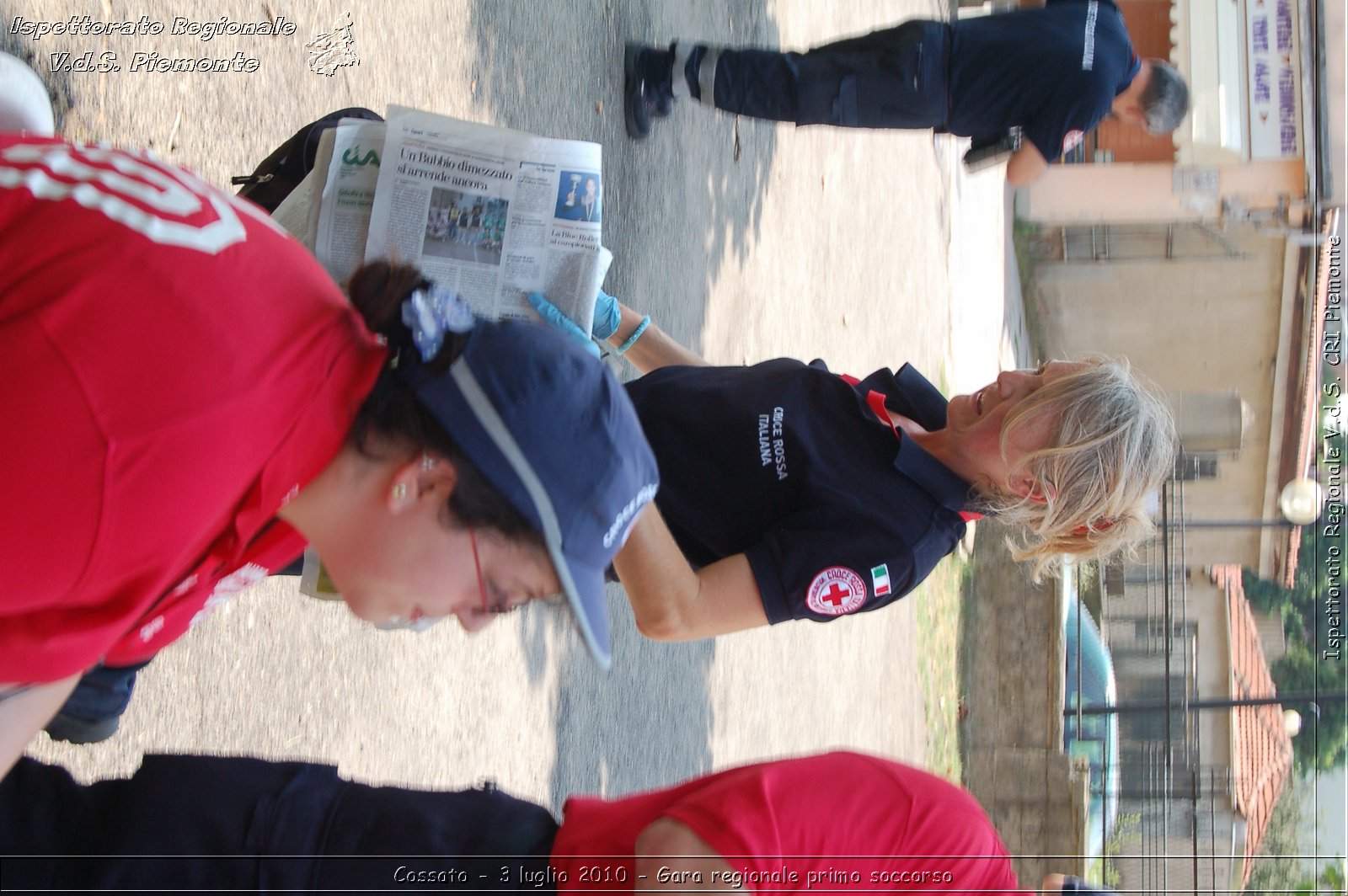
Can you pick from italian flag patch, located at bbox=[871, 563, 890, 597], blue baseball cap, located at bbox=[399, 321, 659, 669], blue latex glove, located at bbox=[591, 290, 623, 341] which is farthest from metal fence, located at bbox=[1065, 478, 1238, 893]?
blue baseball cap, located at bbox=[399, 321, 659, 669]

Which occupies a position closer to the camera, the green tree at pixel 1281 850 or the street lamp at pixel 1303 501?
the green tree at pixel 1281 850

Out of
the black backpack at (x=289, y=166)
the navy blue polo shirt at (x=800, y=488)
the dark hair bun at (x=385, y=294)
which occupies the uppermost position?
the dark hair bun at (x=385, y=294)

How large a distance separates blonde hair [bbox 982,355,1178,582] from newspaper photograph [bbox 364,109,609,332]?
41.8 inches

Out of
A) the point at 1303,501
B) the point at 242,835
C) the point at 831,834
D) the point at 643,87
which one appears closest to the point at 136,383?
the point at 242,835

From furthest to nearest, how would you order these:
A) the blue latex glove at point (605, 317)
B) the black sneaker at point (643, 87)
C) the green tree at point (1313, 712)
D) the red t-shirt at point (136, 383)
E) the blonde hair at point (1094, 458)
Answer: the green tree at point (1313, 712) < the black sneaker at point (643, 87) < the blue latex glove at point (605, 317) < the blonde hair at point (1094, 458) < the red t-shirt at point (136, 383)

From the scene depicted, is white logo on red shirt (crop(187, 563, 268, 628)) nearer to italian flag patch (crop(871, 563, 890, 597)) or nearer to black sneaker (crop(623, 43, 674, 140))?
italian flag patch (crop(871, 563, 890, 597))

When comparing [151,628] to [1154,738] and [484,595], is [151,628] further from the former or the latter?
[1154,738]

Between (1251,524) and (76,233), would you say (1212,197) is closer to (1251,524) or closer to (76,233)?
(1251,524)

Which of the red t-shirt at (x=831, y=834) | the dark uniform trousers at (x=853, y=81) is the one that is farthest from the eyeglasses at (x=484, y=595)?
the dark uniform trousers at (x=853, y=81)

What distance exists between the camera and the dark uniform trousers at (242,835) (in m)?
1.53

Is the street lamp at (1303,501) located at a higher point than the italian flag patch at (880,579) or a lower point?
lower

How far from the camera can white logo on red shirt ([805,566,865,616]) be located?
2158mm

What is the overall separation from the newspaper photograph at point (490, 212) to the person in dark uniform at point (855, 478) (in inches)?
18.8

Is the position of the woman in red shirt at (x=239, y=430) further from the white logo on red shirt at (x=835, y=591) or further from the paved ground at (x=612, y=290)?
the paved ground at (x=612, y=290)
